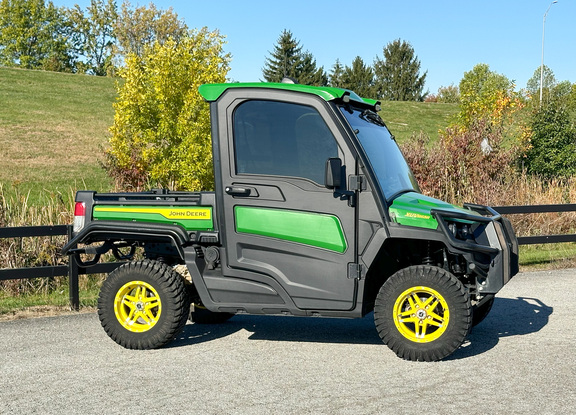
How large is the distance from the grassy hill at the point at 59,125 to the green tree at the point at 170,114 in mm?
2104

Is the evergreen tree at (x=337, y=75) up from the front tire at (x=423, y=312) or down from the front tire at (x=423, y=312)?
up

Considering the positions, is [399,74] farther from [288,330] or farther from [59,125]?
[288,330]

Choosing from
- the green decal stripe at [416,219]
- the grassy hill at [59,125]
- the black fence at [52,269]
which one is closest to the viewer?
the green decal stripe at [416,219]

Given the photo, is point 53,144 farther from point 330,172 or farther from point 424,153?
point 330,172

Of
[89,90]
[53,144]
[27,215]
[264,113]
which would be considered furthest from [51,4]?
[264,113]

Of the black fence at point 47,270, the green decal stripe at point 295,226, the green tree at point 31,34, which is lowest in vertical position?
the black fence at point 47,270

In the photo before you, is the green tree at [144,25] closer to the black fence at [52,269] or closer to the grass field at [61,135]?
the grass field at [61,135]

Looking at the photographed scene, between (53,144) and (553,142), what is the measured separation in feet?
80.8

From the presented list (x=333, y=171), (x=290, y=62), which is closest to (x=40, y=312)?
(x=333, y=171)

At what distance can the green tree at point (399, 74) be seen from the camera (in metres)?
90.1

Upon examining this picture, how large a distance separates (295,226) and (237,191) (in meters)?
0.59

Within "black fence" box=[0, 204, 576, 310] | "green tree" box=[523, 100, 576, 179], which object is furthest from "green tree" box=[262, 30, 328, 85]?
"black fence" box=[0, 204, 576, 310]

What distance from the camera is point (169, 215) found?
21.3 ft

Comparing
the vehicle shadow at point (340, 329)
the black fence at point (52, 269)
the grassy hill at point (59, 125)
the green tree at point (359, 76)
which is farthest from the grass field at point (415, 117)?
the vehicle shadow at point (340, 329)
